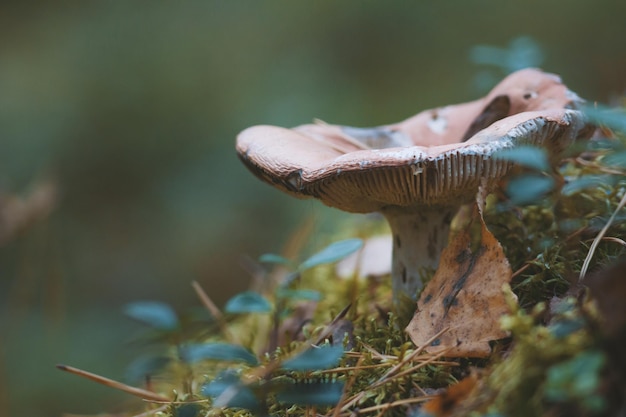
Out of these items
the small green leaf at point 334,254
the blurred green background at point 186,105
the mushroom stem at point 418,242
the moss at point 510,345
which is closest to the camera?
the moss at point 510,345

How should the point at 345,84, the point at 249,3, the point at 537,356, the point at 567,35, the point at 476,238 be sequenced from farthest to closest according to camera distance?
1. the point at 249,3
2. the point at 345,84
3. the point at 567,35
4. the point at 476,238
5. the point at 537,356

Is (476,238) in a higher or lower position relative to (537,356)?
lower

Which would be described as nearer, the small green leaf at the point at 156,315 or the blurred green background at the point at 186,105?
the small green leaf at the point at 156,315

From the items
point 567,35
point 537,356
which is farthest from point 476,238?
point 567,35

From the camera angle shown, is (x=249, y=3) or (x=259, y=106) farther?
(x=249, y=3)

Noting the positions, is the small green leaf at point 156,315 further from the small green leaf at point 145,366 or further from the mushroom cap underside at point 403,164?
the mushroom cap underside at point 403,164

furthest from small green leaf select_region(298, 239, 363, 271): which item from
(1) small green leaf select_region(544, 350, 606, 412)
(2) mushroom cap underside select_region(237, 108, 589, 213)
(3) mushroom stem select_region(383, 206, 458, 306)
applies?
(1) small green leaf select_region(544, 350, 606, 412)

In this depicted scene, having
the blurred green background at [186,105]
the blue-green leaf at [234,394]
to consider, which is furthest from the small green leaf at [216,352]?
the blurred green background at [186,105]

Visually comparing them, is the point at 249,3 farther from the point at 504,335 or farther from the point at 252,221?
the point at 504,335
